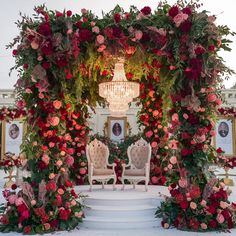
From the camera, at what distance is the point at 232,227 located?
491 centimetres

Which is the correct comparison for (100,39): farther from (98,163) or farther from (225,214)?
(98,163)

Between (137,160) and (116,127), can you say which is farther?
(116,127)

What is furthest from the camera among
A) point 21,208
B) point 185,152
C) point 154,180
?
point 154,180

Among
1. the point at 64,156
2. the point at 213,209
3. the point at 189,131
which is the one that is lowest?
the point at 213,209

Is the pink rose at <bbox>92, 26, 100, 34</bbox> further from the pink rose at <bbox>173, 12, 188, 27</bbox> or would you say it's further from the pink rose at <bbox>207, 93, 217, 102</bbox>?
the pink rose at <bbox>207, 93, 217, 102</bbox>

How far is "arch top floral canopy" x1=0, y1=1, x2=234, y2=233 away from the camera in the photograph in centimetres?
479

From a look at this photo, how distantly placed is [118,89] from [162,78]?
1.54 m

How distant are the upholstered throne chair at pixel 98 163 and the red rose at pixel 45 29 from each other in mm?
3269

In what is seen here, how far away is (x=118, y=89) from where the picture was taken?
6.64 m

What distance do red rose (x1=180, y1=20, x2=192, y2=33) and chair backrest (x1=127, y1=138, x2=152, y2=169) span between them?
11.4 ft

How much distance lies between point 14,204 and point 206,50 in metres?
3.38

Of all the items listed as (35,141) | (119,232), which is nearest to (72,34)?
(35,141)

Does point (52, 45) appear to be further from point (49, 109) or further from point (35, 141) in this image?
point (35, 141)

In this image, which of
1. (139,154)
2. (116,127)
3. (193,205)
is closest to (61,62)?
(193,205)
